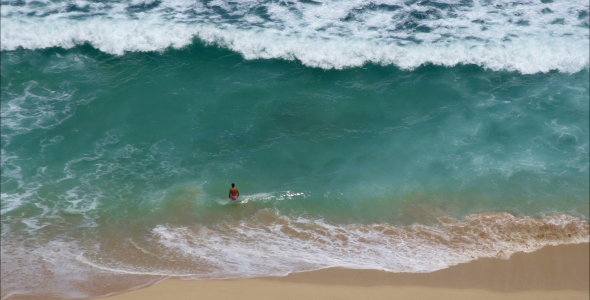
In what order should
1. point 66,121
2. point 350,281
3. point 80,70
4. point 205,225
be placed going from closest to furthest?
1. point 350,281
2. point 205,225
3. point 66,121
4. point 80,70

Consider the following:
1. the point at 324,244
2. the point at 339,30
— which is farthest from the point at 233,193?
the point at 339,30

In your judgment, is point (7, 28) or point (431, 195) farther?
point (7, 28)

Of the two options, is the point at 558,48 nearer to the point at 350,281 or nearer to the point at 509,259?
the point at 509,259

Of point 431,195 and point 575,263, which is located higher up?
point 431,195

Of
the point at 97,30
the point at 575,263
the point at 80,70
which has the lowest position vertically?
the point at 575,263

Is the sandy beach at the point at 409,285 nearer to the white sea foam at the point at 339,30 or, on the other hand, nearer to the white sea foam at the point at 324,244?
the white sea foam at the point at 324,244

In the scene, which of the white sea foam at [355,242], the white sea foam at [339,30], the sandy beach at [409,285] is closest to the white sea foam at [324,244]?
the white sea foam at [355,242]

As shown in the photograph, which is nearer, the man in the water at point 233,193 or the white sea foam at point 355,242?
the white sea foam at point 355,242

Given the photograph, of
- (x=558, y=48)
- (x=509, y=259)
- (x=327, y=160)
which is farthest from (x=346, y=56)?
(x=509, y=259)

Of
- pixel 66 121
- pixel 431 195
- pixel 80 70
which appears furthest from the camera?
pixel 80 70
